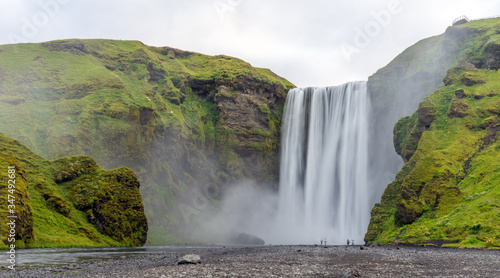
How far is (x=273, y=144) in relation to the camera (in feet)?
336

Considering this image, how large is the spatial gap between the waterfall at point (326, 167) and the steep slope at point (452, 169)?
50.3 feet

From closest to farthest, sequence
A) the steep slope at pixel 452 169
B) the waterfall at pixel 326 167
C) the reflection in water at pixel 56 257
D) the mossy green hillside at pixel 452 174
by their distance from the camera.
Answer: the reflection in water at pixel 56 257, the mossy green hillside at pixel 452 174, the steep slope at pixel 452 169, the waterfall at pixel 326 167

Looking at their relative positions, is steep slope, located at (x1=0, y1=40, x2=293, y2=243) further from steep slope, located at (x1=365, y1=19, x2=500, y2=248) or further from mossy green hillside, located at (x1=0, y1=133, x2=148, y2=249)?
steep slope, located at (x1=365, y1=19, x2=500, y2=248)

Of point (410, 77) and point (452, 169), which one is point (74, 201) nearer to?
point (452, 169)

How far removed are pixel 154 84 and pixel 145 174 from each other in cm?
3504

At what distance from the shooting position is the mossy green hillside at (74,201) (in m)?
42.5

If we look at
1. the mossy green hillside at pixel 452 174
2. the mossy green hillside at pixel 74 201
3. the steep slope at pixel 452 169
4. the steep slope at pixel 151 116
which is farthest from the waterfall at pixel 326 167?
the mossy green hillside at pixel 74 201

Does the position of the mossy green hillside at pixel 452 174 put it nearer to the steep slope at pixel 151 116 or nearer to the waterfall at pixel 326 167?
the waterfall at pixel 326 167

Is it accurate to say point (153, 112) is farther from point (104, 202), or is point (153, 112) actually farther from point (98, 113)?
point (104, 202)

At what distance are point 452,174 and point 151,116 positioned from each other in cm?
6595

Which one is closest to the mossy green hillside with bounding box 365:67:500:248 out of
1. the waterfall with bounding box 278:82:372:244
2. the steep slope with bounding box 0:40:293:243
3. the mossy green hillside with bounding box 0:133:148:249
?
the waterfall with bounding box 278:82:372:244

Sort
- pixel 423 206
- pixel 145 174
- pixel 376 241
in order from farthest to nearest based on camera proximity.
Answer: pixel 145 174, pixel 376 241, pixel 423 206

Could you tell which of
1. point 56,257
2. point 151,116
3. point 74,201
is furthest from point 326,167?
point 56,257

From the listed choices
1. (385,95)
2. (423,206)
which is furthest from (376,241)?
(385,95)
